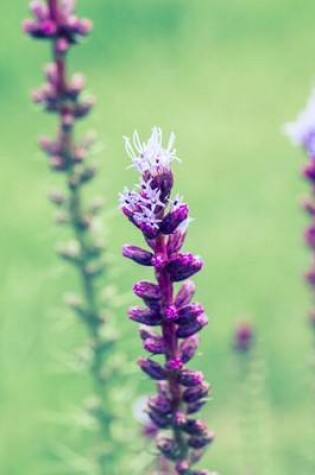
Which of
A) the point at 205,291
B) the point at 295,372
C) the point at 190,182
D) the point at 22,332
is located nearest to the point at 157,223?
the point at 22,332

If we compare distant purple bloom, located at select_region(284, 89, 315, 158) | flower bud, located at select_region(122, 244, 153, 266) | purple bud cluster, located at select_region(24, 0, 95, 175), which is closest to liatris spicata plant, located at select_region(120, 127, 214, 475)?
flower bud, located at select_region(122, 244, 153, 266)

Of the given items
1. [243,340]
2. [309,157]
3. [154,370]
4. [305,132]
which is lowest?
[154,370]

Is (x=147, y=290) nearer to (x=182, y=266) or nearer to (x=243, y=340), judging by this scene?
(x=182, y=266)

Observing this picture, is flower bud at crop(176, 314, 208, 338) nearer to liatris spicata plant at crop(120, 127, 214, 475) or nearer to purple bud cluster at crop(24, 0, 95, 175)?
liatris spicata plant at crop(120, 127, 214, 475)

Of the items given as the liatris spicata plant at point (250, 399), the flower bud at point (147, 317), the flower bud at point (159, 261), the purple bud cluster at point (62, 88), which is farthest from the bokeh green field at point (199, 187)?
the flower bud at point (159, 261)

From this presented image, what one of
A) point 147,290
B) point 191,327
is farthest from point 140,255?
point 191,327

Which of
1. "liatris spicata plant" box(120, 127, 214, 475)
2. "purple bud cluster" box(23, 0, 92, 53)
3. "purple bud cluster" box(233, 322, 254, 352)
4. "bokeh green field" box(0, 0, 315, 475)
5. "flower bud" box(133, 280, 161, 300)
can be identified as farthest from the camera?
"bokeh green field" box(0, 0, 315, 475)
